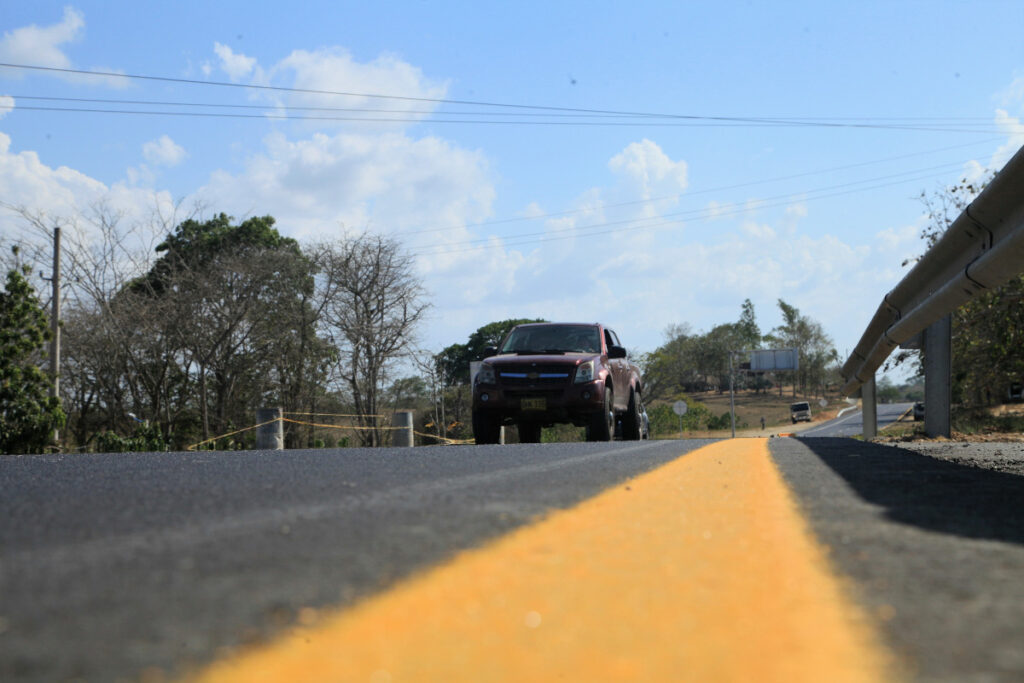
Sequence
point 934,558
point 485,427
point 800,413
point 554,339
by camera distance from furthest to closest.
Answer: point 800,413 < point 554,339 < point 485,427 < point 934,558

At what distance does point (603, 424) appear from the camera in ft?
36.2

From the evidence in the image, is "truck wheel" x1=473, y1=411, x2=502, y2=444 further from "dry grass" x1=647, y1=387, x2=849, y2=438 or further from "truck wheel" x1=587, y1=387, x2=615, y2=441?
"dry grass" x1=647, y1=387, x2=849, y2=438

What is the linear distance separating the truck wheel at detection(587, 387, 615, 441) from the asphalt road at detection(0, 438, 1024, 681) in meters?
7.46

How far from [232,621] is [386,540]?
2.06ft

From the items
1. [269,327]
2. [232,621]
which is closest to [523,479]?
[232,621]

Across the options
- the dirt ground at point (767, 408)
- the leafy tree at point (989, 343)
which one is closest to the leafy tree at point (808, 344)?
the dirt ground at point (767, 408)

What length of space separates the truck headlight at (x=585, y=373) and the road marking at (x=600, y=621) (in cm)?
890

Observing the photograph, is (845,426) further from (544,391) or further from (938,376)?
(938,376)

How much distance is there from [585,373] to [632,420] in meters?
2.71

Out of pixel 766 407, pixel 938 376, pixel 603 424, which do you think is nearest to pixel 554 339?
pixel 603 424

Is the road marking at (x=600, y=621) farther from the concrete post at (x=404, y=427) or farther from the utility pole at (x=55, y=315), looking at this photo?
the utility pole at (x=55, y=315)

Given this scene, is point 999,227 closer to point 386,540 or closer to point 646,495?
point 646,495

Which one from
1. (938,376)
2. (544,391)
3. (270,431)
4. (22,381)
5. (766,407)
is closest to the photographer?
(938,376)

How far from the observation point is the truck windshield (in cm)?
1205
